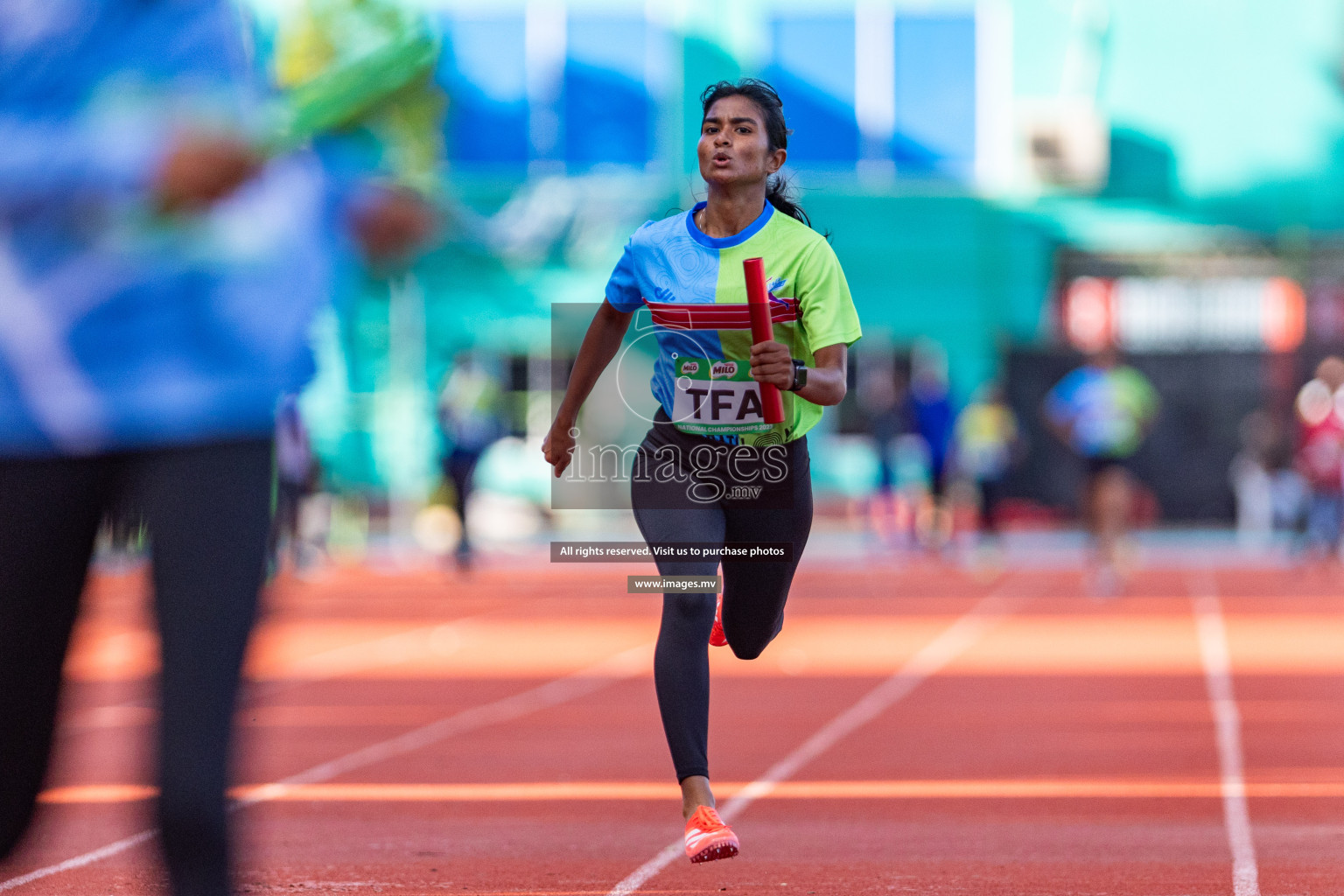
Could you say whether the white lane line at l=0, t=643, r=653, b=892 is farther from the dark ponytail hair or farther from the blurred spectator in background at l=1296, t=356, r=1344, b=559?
the blurred spectator in background at l=1296, t=356, r=1344, b=559

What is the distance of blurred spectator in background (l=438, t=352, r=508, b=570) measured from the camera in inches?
779

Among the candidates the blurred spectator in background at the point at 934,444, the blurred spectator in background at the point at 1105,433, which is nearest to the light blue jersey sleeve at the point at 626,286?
the blurred spectator in background at the point at 1105,433

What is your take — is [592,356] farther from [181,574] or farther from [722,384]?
[181,574]

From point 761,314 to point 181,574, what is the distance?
1616mm

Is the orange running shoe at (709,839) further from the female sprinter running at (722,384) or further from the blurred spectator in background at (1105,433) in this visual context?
the blurred spectator in background at (1105,433)

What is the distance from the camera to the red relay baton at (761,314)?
4117 millimetres

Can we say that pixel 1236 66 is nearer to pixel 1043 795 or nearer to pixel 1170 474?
pixel 1170 474

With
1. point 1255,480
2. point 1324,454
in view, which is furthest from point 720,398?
point 1255,480

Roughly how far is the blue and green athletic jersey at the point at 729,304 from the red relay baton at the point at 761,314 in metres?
0.06

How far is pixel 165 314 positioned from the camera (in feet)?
9.47

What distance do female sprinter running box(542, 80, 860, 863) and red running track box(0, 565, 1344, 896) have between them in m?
0.95

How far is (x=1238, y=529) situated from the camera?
2644cm

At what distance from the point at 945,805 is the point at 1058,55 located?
2467 cm

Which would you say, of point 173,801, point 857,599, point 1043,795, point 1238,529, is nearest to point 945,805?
point 1043,795
